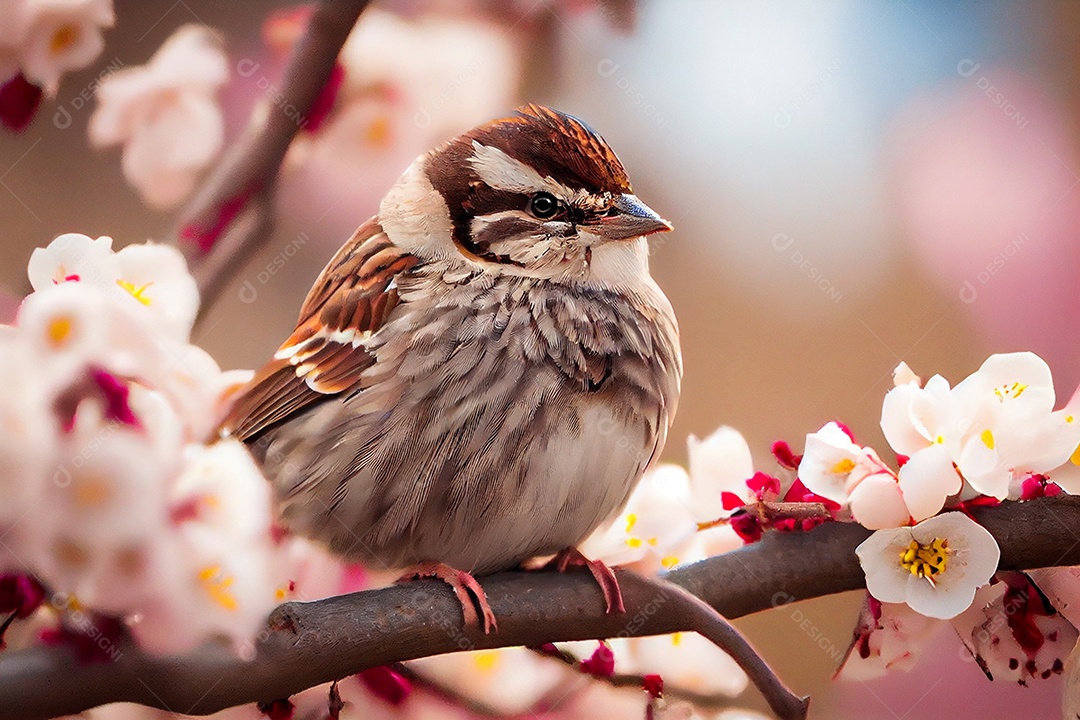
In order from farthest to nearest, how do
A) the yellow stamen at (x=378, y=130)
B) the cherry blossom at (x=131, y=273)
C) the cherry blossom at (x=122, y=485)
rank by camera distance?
the yellow stamen at (x=378, y=130)
the cherry blossom at (x=131, y=273)
the cherry blossom at (x=122, y=485)

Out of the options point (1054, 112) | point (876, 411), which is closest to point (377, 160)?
point (876, 411)

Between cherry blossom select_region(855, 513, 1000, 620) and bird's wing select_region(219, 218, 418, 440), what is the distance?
317mm

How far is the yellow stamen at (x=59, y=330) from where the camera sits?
367 mm

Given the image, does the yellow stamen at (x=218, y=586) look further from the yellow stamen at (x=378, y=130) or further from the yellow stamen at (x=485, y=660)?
the yellow stamen at (x=378, y=130)

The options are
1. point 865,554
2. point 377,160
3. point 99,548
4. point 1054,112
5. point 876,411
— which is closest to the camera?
point 99,548

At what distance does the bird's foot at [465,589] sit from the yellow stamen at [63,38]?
1.14 feet

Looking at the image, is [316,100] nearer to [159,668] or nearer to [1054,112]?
[159,668]

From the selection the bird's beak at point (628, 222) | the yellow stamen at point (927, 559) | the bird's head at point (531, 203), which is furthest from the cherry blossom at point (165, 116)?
the yellow stamen at point (927, 559)

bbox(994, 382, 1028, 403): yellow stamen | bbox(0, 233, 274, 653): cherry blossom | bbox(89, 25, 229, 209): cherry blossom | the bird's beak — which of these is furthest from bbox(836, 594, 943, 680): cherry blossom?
bbox(89, 25, 229, 209): cherry blossom

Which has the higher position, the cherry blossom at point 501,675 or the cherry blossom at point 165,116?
the cherry blossom at point 165,116

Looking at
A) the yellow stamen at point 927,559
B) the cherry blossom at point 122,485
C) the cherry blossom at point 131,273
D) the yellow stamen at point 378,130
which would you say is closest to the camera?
the cherry blossom at point 122,485

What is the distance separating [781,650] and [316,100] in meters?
0.64

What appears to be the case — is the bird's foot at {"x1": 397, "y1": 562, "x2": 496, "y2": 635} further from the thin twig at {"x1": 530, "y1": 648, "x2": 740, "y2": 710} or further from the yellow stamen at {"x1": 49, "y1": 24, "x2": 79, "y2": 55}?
the yellow stamen at {"x1": 49, "y1": 24, "x2": 79, "y2": 55}

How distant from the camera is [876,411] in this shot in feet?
2.98
